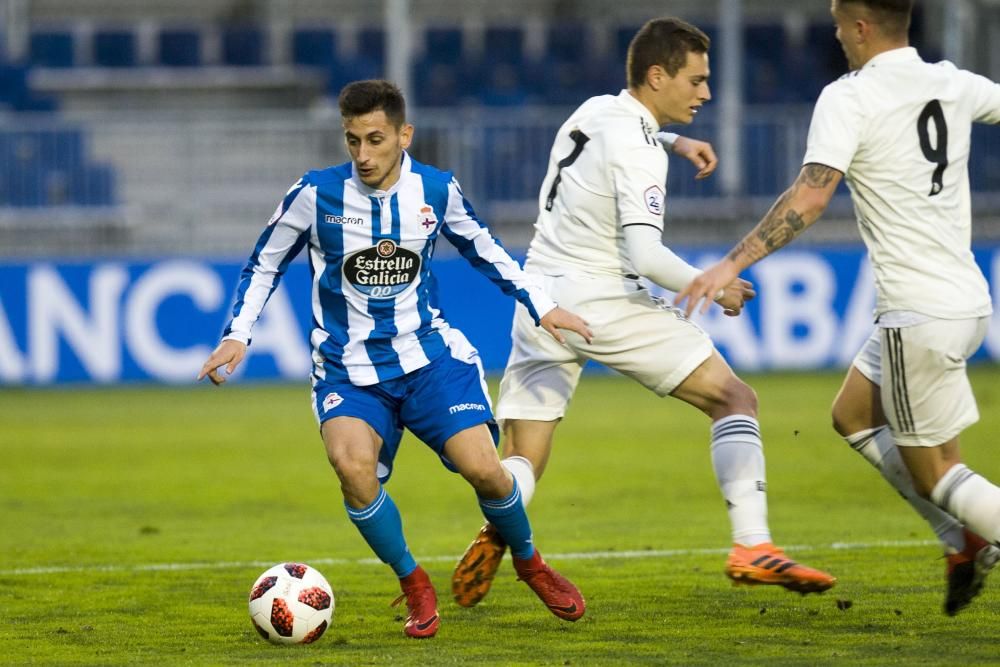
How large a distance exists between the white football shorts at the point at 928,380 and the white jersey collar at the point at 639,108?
4.46 ft

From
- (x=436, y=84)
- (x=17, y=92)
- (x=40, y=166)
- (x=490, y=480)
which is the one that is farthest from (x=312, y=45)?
(x=490, y=480)

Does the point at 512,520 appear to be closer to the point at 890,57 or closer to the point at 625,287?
the point at 625,287

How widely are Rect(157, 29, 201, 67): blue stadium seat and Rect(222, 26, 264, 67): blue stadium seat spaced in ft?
1.28

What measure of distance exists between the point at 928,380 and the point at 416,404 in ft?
5.80

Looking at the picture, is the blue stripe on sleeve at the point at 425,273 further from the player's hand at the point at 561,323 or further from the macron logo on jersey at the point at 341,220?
the player's hand at the point at 561,323

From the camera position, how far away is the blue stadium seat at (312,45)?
75.8ft

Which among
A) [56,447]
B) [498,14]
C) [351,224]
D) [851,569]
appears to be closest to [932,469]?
[851,569]

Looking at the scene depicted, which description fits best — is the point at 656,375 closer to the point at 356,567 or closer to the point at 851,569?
the point at 851,569

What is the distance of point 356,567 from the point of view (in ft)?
23.4

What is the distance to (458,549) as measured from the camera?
25.2 feet

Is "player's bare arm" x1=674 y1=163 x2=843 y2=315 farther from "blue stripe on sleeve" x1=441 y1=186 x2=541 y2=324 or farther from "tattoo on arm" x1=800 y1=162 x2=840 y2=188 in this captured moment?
"blue stripe on sleeve" x1=441 y1=186 x2=541 y2=324

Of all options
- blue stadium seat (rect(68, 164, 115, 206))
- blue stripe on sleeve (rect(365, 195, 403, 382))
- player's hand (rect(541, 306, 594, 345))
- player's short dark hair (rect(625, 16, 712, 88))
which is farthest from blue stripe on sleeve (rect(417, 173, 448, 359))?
blue stadium seat (rect(68, 164, 115, 206))

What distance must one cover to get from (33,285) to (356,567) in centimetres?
1047

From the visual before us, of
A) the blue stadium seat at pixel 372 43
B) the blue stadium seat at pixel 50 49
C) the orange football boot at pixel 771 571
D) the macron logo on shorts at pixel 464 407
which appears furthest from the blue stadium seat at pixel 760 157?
the orange football boot at pixel 771 571
